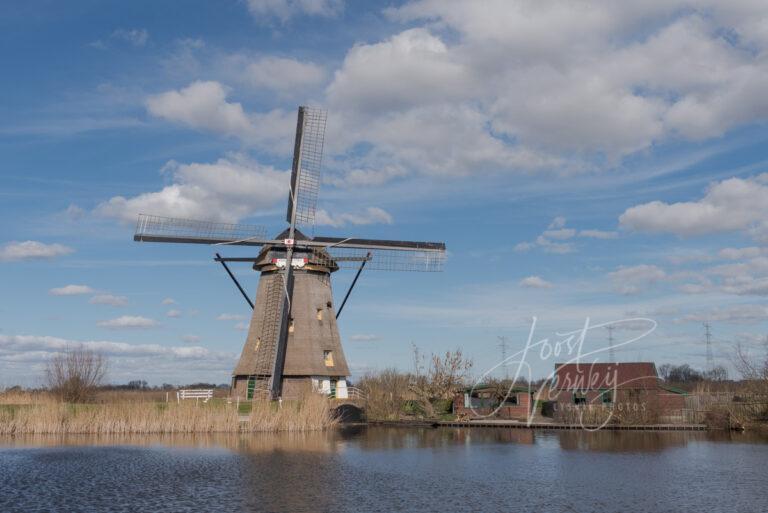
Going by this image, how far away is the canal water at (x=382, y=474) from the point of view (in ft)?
49.6

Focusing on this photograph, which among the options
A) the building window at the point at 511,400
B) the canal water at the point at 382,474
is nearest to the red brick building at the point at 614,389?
the building window at the point at 511,400

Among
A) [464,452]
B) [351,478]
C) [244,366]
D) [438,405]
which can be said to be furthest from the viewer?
[438,405]

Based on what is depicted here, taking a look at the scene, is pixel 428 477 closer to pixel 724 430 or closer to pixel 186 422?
pixel 186 422

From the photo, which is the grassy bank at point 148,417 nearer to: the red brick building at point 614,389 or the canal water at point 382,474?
the canal water at point 382,474

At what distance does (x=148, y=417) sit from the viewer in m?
28.8

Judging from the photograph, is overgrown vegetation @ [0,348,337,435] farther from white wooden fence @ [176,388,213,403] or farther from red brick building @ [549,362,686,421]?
red brick building @ [549,362,686,421]

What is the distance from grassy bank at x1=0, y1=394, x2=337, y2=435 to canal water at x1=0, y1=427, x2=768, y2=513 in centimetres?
122

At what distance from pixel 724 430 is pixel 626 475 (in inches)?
585

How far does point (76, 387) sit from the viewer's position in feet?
108

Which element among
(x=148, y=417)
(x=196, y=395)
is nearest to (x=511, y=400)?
(x=196, y=395)

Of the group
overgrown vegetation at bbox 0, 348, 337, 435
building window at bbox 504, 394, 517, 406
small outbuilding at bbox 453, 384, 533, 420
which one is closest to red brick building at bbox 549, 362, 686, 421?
small outbuilding at bbox 453, 384, 533, 420

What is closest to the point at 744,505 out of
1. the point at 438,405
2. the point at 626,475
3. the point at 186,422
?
the point at 626,475

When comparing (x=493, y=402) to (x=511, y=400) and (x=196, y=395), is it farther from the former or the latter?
(x=196, y=395)

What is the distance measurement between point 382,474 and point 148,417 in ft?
44.1
